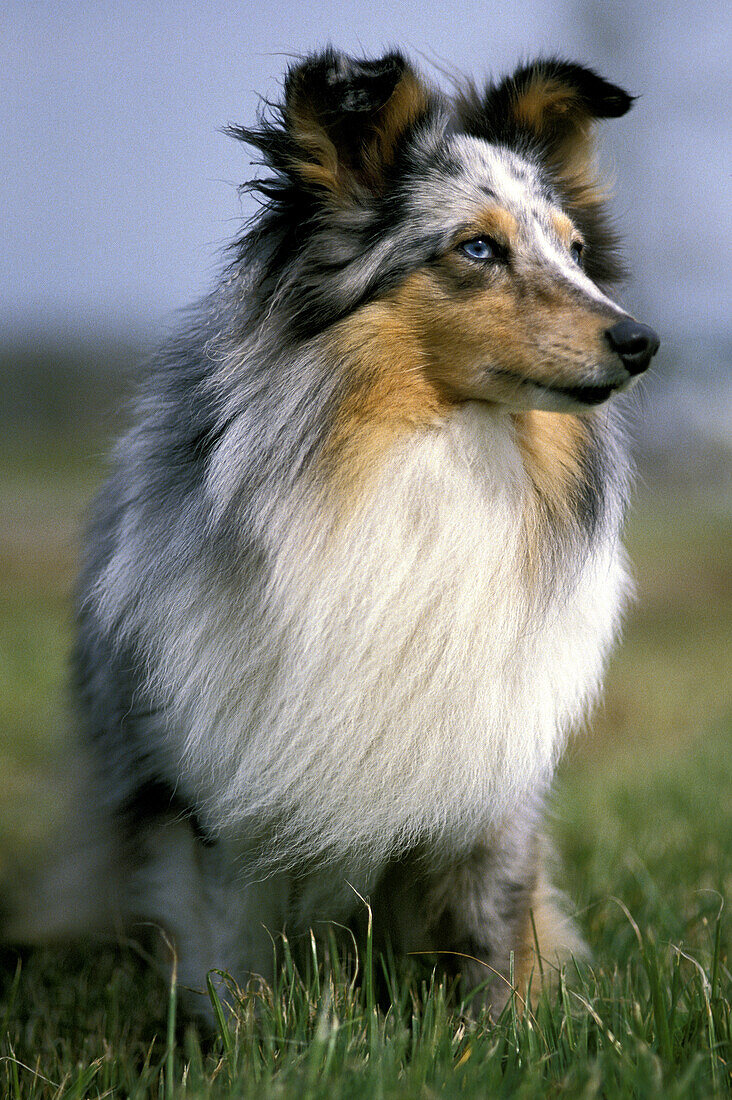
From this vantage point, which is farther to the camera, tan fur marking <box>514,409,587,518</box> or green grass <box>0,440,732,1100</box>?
tan fur marking <box>514,409,587,518</box>

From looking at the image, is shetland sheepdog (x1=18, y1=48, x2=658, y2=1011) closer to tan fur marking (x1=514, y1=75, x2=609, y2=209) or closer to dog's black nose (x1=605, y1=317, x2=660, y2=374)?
dog's black nose (x1=605, y1=317, x2=660, y2=374)

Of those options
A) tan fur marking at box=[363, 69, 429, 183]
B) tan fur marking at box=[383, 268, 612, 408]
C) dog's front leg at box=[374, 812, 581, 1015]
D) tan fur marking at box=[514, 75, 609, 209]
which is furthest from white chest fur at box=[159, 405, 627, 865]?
tan fur marking at box=[514, 75, 609, 209]

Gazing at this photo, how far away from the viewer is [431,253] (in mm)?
2480

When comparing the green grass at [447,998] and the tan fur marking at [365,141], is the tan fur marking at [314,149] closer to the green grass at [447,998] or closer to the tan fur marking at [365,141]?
the tan fur marking at [365,141]

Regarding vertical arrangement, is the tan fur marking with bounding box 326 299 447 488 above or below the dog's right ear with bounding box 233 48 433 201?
below

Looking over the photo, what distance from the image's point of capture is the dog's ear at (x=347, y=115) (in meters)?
2.40

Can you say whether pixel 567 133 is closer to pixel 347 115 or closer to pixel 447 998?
pixel 347 115

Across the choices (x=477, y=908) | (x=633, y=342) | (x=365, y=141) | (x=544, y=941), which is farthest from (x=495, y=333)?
(x=544, y=941)

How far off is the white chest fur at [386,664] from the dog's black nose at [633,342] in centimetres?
35

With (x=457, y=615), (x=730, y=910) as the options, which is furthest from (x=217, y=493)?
(x=730, y=910)

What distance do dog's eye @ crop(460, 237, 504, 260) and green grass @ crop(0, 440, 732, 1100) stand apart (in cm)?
127

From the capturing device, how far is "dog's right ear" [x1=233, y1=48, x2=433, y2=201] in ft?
7.89

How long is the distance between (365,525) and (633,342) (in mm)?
775

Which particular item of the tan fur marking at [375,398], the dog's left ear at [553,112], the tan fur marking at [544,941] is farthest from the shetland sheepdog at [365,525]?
the tan fur marking at [544,941]
